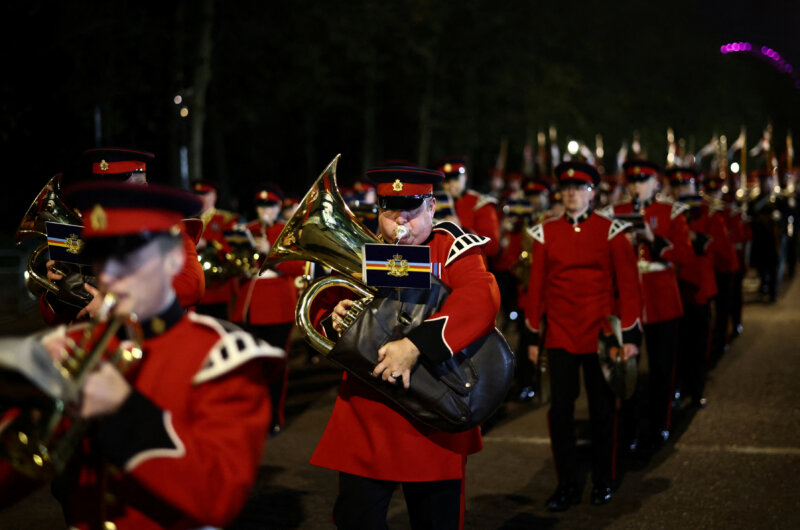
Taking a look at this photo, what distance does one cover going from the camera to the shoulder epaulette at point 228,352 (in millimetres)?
2670

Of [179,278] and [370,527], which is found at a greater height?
[179,278]

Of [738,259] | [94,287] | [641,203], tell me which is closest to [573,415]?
[641,203]

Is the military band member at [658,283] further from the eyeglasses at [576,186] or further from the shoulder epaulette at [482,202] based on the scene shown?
the shoulder epaulette at [482,202]

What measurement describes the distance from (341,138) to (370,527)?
143ft

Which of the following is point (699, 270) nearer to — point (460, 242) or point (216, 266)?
point (216, 266)

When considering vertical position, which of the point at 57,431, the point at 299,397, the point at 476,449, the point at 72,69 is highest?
the point at 72,69

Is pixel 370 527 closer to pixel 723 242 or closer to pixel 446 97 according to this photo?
pixel 723 242

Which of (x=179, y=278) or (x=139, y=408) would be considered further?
(x=179, y=278)

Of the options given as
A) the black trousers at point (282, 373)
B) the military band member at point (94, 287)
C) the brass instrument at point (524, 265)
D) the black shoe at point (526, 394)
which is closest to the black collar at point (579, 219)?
the military band member at point (94, 287)

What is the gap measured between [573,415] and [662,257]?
2521mm

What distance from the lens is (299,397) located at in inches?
412

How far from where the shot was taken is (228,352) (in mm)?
2707

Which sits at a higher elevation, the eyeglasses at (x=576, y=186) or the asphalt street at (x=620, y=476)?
the eyeglasses at (x=576, y=186)

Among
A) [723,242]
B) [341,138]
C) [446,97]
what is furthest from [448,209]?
[341,138]
